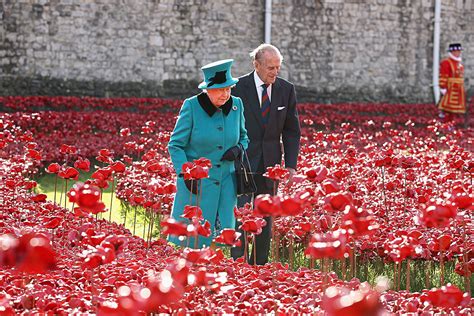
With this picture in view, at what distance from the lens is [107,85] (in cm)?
1664

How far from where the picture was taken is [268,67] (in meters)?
5.65

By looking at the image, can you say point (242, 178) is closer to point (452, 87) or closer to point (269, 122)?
point (269, 122)

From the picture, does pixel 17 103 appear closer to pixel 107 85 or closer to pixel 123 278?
pixel 107 85

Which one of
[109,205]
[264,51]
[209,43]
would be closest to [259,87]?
[264,51]

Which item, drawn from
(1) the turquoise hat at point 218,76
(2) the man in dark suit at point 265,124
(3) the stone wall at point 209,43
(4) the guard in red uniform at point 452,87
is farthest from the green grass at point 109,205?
(4) the guard in red uniform at point 452,87

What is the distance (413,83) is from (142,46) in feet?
21.4

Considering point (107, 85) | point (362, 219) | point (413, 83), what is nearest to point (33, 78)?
point (107, 85)

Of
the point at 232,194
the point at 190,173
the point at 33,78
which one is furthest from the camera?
the point at 33,78

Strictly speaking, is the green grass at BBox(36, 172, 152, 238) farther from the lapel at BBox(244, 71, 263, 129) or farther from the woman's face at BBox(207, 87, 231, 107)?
the woman's face at BBox(207, 87, 231, 107)

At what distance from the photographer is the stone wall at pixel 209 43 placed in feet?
52.9

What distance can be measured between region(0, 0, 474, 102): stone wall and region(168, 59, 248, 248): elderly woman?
11368mm

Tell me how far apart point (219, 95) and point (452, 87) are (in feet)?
42.9

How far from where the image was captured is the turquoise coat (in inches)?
207

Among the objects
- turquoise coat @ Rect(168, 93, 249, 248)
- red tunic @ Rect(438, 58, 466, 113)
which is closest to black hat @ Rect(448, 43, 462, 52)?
red tunic @ Rect(438, 58, 466, 113)
